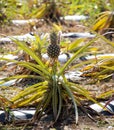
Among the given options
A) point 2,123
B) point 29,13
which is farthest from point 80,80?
point 29,13

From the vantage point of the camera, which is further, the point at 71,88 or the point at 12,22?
the point at 12,22

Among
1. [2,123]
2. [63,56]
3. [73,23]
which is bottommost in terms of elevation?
[2,123]

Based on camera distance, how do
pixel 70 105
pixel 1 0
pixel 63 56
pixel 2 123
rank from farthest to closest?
pixel 1 0, pixel 63 56, pixel 70 105, pixel 2 123

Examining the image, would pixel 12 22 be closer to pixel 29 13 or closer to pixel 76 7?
pixel 29 13

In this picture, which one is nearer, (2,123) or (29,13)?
(2,123)

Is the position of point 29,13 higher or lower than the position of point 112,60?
higher

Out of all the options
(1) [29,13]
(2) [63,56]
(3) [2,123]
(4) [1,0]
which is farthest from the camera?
(1) [29,13]

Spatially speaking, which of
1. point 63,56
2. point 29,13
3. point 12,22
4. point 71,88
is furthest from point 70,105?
point 29,13

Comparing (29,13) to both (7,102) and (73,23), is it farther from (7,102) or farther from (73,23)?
(7,102)

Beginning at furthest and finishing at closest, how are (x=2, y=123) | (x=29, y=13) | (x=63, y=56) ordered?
(x=29, y=13)
(x=63, y=56)
(x=2, y=123)
